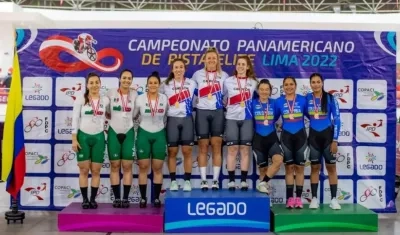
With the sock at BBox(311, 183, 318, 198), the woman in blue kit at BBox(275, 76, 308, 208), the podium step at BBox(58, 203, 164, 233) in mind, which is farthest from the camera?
the sock at BBox(311, 183, 318, 198)

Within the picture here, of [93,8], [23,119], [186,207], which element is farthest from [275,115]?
[93,8]

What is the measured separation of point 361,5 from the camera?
15.8 metres

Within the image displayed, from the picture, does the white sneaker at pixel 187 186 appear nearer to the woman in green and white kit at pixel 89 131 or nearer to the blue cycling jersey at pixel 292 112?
the woman in green and white kit at pixel 89 131

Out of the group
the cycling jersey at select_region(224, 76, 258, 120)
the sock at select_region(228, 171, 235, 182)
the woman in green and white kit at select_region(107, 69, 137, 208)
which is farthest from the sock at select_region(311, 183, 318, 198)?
the woman in green and white kit at select_region(107, 69, 137, 208)

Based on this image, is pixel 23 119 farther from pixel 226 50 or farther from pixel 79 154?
pixel 226 50

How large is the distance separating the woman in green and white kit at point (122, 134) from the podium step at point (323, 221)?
169 centimetres

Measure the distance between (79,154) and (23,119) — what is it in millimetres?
1130

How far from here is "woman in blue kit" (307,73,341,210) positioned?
5551 millimetres

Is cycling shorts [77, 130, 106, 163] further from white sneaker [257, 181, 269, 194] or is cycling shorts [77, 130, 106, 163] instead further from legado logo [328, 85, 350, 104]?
legado logo [328, 85, 350, 104]

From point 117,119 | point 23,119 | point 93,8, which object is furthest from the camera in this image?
point 93,8

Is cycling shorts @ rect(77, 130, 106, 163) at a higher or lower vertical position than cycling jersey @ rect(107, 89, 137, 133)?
lower

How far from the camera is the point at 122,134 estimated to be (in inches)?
217

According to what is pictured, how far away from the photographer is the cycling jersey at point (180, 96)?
18.6ft

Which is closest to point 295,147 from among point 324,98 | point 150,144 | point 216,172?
point 324,98
